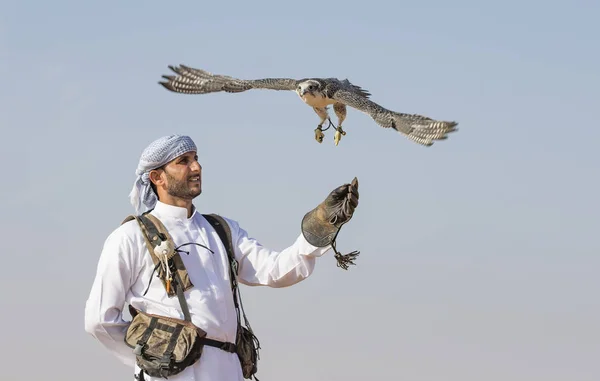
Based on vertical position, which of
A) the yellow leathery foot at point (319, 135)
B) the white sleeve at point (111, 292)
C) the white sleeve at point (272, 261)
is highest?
the yellow leathery foot at point (319, 135)

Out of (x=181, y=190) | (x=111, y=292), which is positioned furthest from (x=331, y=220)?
(x=111, y=292)

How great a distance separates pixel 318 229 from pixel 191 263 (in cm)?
70

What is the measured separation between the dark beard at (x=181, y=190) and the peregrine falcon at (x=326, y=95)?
3.39ft

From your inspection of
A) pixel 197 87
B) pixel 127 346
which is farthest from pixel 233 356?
pixel 197 87

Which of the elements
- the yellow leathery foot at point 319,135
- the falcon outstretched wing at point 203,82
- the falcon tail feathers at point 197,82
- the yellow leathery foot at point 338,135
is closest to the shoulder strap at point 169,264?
the yellow leathery foot at point 319,135

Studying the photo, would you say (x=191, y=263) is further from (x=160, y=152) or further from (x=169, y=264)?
(x=160, y=152)

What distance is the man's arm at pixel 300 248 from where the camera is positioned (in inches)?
180

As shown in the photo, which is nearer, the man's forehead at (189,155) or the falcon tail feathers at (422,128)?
the man's forehead at (189,155)

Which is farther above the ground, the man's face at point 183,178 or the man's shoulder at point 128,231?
the man's face at point 183,178

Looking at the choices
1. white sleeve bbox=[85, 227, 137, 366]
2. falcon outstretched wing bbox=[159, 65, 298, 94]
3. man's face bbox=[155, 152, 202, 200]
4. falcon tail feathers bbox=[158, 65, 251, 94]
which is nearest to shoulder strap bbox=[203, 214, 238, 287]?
man's face bbox=[155, 152, 202, 200]

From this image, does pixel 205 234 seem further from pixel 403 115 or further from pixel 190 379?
pixel 403 115

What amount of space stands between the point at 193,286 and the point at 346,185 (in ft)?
3.15

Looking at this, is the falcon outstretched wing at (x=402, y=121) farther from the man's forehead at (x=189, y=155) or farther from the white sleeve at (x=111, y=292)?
the white sleeve at (x=111, y=292)

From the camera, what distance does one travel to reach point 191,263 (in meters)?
4.75
